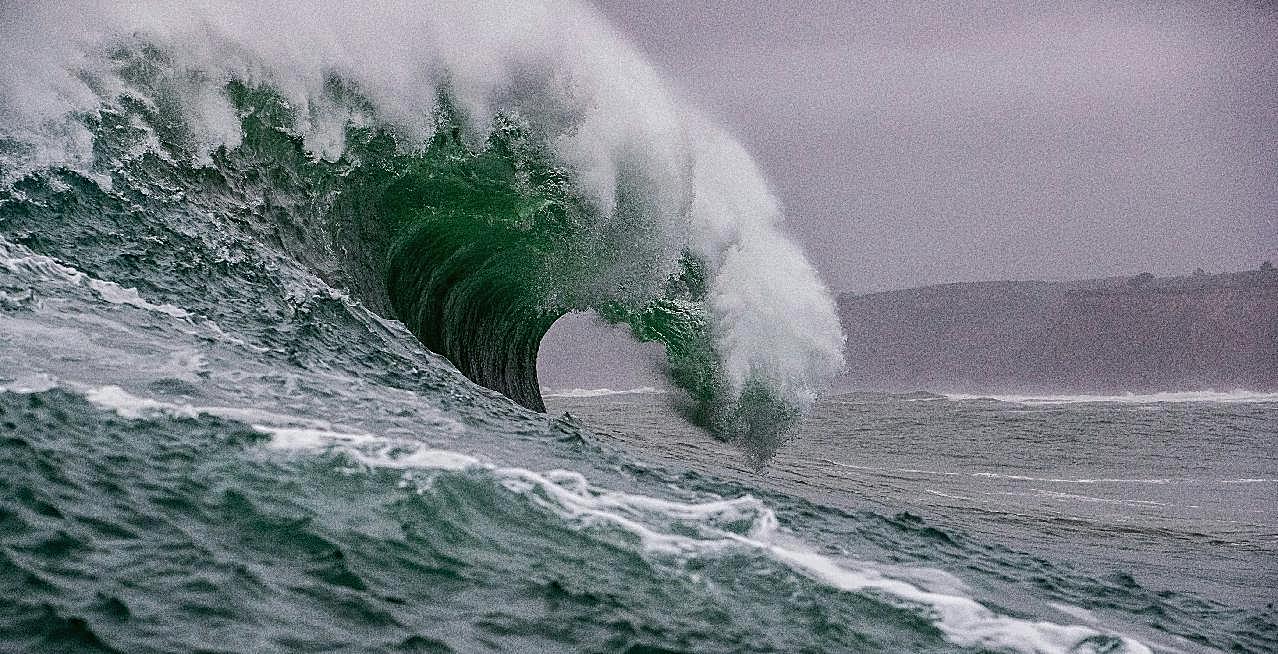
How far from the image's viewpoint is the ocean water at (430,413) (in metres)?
3.28

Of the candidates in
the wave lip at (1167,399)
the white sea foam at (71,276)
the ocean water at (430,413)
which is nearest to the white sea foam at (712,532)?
the ocean water at (430,413)

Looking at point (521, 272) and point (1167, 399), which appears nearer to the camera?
point (521, 272)

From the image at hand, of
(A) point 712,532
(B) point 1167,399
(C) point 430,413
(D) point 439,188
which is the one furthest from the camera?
(B) point 1167,399

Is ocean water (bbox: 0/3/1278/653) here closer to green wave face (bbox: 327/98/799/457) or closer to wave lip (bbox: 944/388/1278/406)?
green wave face (bbox: 327/98/799/457)

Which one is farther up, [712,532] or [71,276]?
[71,276]

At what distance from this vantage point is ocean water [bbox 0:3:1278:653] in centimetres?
328

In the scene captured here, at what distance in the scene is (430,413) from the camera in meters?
5.54

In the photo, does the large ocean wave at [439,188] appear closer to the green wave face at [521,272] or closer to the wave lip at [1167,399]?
the green wave face at [521,272]

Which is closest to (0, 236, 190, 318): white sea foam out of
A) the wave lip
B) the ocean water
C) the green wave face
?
the ocean water

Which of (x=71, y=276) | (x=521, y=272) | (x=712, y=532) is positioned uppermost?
(x=521, y=272)

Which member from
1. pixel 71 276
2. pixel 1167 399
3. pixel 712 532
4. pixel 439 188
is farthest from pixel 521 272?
pixel 1167 399

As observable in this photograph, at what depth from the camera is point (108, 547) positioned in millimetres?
3170

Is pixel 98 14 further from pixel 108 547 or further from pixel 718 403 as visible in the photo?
pixel 718 403

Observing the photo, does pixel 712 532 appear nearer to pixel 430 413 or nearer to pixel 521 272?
pixel 430 413
